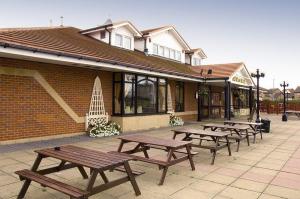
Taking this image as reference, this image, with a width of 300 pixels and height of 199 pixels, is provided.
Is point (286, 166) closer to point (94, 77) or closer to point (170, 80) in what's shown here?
point (94, 77)

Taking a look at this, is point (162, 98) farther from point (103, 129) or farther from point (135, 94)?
point (103, 129)

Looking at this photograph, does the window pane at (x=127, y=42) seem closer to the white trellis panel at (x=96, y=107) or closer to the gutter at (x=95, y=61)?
the gutter at (x=95, y=61)

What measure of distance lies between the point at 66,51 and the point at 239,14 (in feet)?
40.0

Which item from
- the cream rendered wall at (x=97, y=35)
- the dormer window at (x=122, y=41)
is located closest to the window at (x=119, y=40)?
the dormer window at (x=122, y=41)

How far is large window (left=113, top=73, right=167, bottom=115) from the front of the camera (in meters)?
12.7

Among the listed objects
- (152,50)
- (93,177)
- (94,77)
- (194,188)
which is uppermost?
(152,50)

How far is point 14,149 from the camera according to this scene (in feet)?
26.8

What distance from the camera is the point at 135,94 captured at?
518 inches

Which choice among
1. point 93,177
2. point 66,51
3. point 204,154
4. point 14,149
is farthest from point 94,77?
point 93,177

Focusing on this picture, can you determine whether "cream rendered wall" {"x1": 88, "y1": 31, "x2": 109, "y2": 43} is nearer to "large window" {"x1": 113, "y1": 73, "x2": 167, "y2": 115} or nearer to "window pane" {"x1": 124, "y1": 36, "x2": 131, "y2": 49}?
"window pane" {"x1": 124, "y1": 36, "x2": 131, "y2": 49}

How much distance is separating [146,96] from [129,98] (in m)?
1.28

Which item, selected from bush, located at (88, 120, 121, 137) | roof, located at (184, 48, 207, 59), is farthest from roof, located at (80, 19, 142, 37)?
roof, located at (184, 48, 207, 59)

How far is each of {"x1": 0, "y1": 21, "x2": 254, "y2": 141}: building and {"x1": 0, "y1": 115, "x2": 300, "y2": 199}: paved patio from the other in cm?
171

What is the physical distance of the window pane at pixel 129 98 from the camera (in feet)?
42.0
